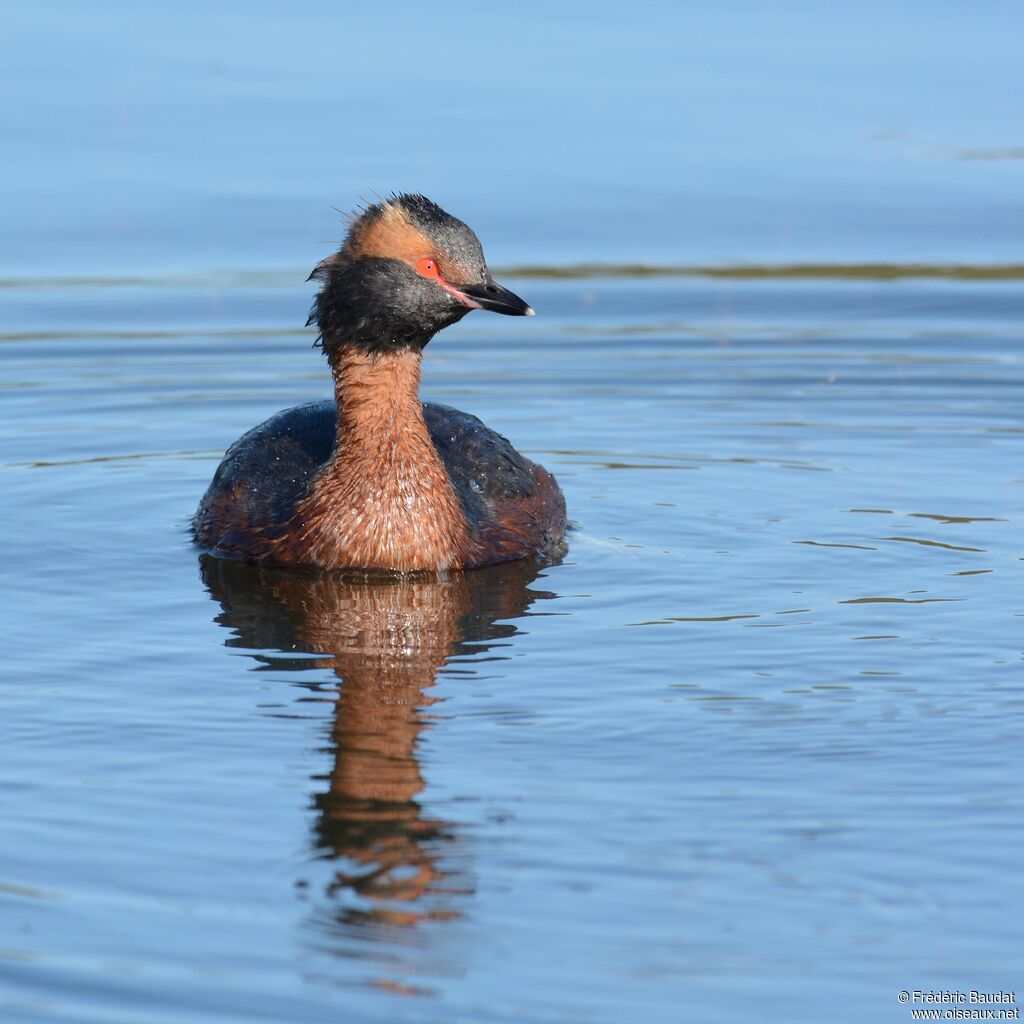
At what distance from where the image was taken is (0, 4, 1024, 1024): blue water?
277 inches

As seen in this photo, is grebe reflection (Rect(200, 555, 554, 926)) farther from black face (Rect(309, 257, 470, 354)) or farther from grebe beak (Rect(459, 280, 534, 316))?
grebe beak (Rect(459, 280, 534, 316))

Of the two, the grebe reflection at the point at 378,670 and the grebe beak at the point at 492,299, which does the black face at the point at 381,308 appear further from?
the grebe reflection at the point at 378,670

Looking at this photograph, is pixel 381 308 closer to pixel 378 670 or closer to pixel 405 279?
pixel 405 279

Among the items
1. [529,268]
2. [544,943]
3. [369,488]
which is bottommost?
[544,943]

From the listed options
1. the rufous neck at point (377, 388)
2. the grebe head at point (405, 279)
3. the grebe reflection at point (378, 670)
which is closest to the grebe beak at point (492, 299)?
the grebe head at point (405, 279)

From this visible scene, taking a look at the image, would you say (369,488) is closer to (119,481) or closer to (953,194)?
(119,481)

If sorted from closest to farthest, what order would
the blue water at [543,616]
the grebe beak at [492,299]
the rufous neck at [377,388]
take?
the blue water at [543,616] < the grebe beak at [492,299] < the rufous neck at [377,388]

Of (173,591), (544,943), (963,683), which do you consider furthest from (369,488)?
(544,943)

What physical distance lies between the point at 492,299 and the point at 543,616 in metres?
1.86

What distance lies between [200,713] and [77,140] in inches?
523

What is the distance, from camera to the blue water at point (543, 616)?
7023 millimetres

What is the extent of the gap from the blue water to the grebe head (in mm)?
1439

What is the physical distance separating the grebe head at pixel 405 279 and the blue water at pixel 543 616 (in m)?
1.44

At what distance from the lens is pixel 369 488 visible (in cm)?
1174
